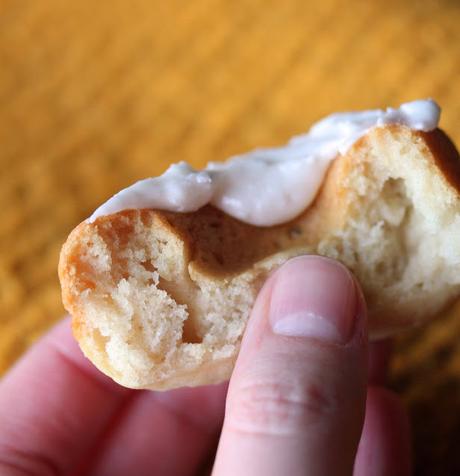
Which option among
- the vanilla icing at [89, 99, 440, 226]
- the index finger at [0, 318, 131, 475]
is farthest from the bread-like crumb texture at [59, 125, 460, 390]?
the index finger at [0, 318, 131, 475]

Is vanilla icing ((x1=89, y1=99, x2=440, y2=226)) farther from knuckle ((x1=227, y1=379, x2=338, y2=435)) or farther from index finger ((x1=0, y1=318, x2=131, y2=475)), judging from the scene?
index finger ((x1=0, y1=318, x2=131, y2=475))

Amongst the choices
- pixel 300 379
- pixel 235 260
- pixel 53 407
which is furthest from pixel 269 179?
pixel 53 407

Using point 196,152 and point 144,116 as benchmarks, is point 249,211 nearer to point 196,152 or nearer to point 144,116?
point 196,152

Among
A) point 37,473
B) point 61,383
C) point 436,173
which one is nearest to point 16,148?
point 61,383

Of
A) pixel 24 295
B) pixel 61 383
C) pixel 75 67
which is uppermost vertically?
pixel 75 67

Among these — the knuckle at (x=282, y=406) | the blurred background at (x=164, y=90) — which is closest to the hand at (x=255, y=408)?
the knuckle at (x=282, y=406)

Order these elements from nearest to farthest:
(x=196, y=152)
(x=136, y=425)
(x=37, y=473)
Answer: (x=37, y=473), (x=136, y=425), (x=196, y=152)
